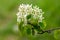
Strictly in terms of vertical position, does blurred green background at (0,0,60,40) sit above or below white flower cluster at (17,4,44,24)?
above

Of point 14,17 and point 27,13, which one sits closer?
point 27,13

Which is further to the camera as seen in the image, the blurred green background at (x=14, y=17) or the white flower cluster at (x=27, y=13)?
the blurred green background at (x=14, y=17)

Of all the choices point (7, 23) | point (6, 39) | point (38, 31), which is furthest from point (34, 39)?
point (7, 23)

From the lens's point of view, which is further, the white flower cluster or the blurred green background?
the blurred green background

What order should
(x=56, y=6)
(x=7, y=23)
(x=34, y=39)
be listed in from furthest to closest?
(x=7, y=23)
(x=56, y=6)
(x=34, y=39)

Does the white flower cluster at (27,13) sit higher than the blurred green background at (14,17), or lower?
lower

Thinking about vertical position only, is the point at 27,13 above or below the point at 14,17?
below

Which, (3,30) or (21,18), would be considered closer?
(21,18)

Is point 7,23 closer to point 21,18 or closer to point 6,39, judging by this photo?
point 6,39
